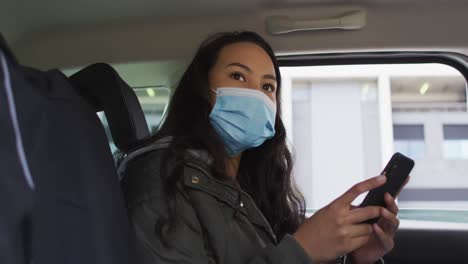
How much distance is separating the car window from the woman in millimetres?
394

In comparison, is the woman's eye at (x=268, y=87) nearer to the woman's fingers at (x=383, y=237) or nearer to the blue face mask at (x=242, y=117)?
the blue face mask at (x=242, y=117)

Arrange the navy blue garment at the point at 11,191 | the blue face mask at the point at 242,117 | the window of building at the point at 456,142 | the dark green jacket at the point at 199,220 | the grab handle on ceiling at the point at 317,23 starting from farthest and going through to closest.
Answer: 1. the window of building at the point at 456,142
2. the grab handle on ceiling at the point at 317,23
3. the blue face mask at the point at 242,117
4. the dark green jacket at the point at 199,220
5. the navy blue garment at the point at 11,191

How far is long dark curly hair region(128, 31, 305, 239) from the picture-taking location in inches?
52.9

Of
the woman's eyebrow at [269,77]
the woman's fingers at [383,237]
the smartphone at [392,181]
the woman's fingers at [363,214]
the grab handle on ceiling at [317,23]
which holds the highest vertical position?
the grab handle on ceiling at [317,23]

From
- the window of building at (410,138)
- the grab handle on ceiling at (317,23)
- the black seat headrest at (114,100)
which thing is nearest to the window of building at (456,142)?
the window of building at (410,138)

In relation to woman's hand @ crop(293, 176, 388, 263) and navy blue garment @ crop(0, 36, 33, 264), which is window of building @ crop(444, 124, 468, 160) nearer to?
woman's hand @ crop(293, 176, 388, 263)

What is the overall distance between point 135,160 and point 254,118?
32 cm

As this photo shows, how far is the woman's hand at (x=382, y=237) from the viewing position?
1.28 m

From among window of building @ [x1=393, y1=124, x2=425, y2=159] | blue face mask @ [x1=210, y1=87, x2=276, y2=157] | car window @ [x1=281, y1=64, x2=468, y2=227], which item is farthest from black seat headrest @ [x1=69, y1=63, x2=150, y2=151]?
window of building @ [x1=393, y1=124, x2=425, y2=159]

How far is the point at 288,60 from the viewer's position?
188cm

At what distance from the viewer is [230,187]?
1.27 metres

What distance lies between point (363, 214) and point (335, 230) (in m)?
0.08

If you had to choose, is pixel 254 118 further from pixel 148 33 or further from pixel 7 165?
pixel 7 165

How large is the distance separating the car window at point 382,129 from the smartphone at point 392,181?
2.14 feet
